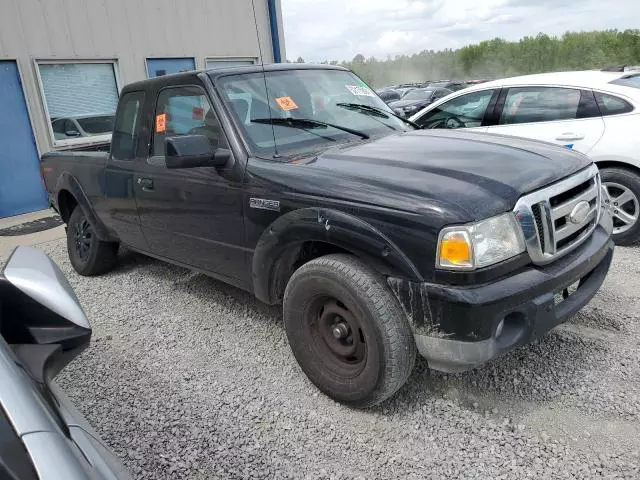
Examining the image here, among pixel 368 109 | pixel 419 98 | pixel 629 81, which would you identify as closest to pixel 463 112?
pixel 629 81

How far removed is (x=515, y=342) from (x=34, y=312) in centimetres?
203

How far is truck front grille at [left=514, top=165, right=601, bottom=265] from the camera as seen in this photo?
95.3 inches

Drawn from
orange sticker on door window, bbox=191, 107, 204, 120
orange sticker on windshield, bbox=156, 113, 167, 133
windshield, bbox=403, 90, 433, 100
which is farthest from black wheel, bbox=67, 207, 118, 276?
windshield, bbox=403, 90, 433, 100

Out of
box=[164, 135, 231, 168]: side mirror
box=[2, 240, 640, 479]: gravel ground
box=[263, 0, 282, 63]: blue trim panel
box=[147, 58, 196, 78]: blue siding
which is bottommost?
box=[2, 240, 640, 479]: gravel ground

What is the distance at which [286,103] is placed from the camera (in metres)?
3.50

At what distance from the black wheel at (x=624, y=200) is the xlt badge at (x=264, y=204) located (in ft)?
11.4

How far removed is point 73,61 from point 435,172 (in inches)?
327

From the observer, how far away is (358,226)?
2527 millimetres

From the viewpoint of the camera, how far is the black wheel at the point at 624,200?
479 cm

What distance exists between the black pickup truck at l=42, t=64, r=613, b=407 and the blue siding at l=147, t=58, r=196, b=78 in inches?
248

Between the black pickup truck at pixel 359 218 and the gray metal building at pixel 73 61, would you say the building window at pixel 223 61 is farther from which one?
the black pickup truck at pixel 359 218

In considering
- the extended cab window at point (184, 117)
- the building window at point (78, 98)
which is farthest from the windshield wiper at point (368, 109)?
the building window at point (78, 98)

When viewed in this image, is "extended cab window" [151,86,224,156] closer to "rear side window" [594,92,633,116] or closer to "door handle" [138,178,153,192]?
"door handle" [138,178,153,192]

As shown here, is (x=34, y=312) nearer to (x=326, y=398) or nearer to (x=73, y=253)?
(x=326, y=398)
